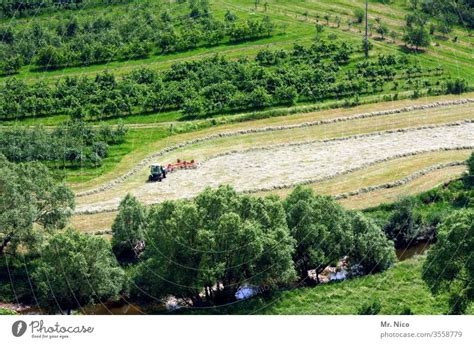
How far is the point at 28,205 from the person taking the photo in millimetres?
46906

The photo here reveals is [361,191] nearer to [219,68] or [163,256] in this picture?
[163,256]

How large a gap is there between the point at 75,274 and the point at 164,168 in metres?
17.9

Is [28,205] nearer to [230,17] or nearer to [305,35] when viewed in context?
[305,35]

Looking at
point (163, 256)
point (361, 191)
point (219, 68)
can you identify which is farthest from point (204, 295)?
point (219, 68)

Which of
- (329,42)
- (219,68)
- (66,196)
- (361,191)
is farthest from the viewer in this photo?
(329,42)

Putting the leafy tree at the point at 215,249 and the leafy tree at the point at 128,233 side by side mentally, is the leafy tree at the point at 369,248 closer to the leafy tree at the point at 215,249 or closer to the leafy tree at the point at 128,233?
the leafy tree at the point at 215,249

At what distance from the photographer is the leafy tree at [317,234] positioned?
1734 inches

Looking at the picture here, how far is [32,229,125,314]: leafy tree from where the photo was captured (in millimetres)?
41750

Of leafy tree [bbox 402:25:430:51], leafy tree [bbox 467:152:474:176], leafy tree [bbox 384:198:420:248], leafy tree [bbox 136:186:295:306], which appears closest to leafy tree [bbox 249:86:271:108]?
leafy tree [bbox 402:25:430:51]

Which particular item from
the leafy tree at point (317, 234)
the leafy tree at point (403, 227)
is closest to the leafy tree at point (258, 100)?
the leafy tree at point (403, 227)

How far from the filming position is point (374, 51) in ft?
267

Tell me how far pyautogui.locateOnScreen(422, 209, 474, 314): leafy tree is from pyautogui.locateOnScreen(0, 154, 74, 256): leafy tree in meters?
20.6

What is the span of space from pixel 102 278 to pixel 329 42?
46929 mm

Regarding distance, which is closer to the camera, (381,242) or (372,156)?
(381,242)
